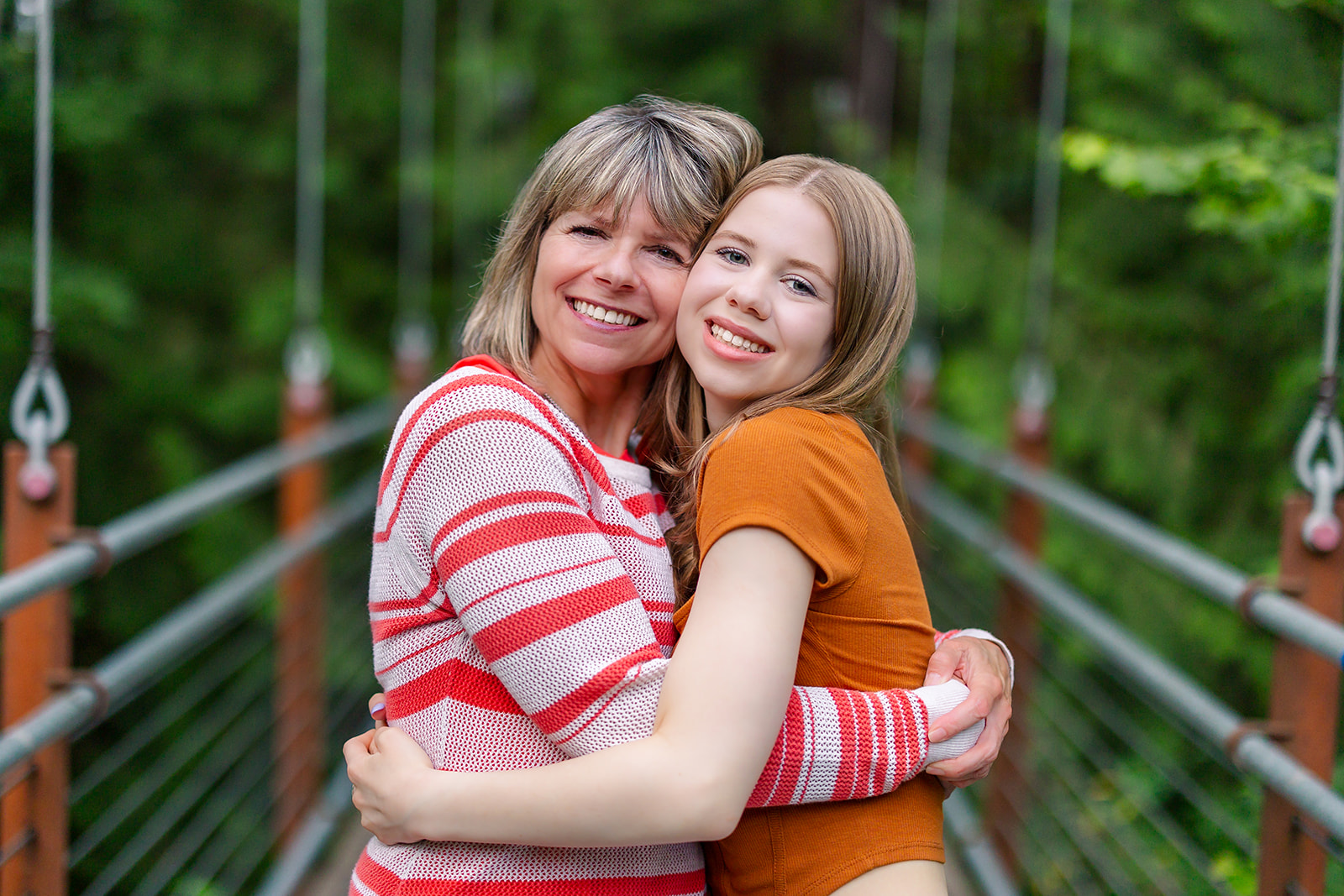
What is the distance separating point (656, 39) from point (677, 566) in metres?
5.74

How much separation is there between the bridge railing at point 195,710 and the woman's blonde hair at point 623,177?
1.80 ft

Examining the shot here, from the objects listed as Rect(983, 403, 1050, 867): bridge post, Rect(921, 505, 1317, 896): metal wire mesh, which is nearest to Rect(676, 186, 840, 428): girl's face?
Rect(921, 505, 1317, 896): metal wire mesh

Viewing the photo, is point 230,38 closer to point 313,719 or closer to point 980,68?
point 980,68

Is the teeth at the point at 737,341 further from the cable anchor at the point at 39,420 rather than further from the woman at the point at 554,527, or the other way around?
the cable anchor at the point at 39,420

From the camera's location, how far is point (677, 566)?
3.52 ft

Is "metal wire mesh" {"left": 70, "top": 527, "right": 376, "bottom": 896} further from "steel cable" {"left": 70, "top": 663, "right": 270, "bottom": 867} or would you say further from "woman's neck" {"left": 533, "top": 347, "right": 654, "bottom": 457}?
"woman's neck" {"left": 533, "top": 347, "right": 654, "bottom": 457}

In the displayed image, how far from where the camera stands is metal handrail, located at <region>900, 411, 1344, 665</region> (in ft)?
4.17

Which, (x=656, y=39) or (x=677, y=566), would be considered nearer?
(x=677, y=566)

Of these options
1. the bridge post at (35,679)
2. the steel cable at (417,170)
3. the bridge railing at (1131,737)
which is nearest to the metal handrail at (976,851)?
the bridge railing at (1131,737)

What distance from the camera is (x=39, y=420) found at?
4.88 feet

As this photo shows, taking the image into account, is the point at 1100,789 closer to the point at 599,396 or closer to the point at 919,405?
the point at 919,405

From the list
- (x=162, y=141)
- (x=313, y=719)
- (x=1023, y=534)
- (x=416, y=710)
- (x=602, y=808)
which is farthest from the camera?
(x=162, y=141)

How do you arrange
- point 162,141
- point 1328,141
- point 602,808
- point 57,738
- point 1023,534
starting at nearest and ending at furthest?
point 602,808 < point 57,738 < point 1328,141 < point 1023,534 < point 162,141

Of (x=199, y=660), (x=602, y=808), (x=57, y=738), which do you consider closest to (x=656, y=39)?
(x=199, y=660)
